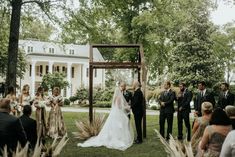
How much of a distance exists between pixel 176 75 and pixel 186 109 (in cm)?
3160

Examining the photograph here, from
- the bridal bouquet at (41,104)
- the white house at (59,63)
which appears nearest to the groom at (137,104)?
the bridal bouquet at (41,104)

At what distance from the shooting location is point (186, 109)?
1644 cm

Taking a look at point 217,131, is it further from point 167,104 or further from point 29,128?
point 167,104

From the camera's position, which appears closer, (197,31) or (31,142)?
(31,142)

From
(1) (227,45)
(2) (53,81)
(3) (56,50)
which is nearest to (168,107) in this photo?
(2) (53,81)

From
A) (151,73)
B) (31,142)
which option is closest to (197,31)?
(151,73)

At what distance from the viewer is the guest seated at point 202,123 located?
28.9 ft

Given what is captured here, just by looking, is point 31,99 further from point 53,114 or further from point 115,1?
point 115,1

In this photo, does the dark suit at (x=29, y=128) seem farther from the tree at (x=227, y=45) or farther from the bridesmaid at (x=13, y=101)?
the tree at (x=227, y=45)

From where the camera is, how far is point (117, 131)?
15648mm

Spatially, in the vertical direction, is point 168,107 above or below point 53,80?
below

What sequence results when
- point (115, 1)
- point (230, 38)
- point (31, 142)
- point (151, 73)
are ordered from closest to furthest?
1. point (31, 142)
2. point (115, 1)
3. point (151, 73)
4. point (230, 38)

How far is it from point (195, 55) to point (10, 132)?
4067cm

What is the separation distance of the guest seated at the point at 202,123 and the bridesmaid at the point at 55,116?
8419mm
